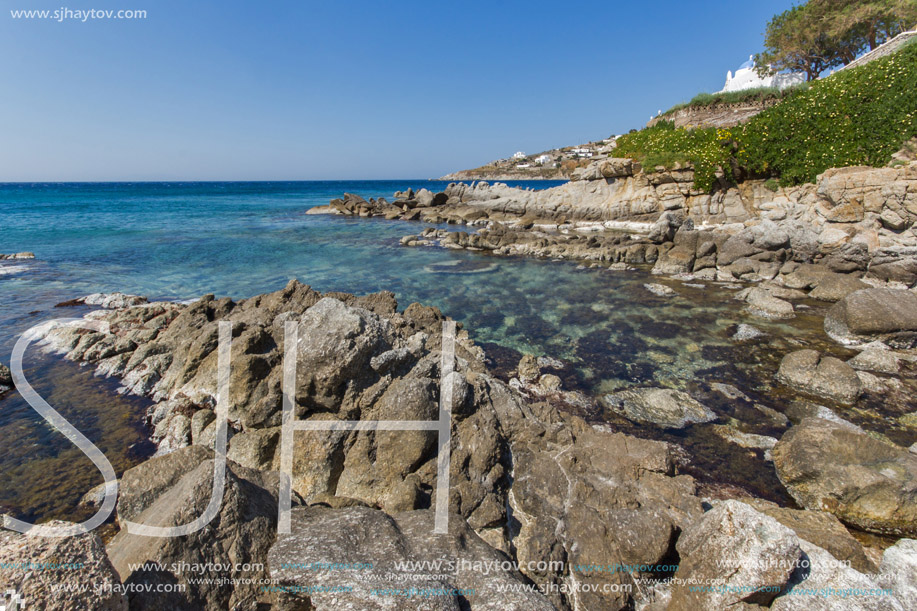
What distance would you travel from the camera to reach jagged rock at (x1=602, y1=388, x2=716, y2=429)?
304 inches

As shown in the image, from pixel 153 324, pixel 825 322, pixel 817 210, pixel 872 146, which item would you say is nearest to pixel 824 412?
pixel 825 322

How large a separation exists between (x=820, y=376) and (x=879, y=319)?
4032 mm

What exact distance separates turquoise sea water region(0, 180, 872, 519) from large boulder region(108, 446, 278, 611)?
333cm

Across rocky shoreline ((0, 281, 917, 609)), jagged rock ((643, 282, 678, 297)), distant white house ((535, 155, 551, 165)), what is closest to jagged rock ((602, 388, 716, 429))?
rocky shoreline ((0, 281, 917, 609))

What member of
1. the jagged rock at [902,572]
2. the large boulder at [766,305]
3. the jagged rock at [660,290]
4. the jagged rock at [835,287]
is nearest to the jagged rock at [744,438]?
the jagged rock at [902,572]

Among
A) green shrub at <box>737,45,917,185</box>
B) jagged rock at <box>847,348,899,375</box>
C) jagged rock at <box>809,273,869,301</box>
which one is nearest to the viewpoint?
jagged rock at <box>847,348,899,375</box>

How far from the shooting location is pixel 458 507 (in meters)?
4.51

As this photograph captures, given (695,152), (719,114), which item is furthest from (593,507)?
(719,114)

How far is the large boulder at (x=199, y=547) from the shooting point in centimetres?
302

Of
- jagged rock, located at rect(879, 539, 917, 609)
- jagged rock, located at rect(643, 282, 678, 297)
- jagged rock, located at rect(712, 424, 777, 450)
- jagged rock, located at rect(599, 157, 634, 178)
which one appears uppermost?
jagged rock, located at rect(599, 157, 634, 178)

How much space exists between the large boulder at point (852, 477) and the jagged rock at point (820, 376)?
8.84ft

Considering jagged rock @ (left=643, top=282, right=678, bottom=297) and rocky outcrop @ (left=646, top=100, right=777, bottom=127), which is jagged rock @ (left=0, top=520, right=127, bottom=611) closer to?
jagged rock @ (left=643, top=282, right=678, bottom=297)

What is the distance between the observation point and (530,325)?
507 inches

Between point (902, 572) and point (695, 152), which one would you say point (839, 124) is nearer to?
point (695, 152)
